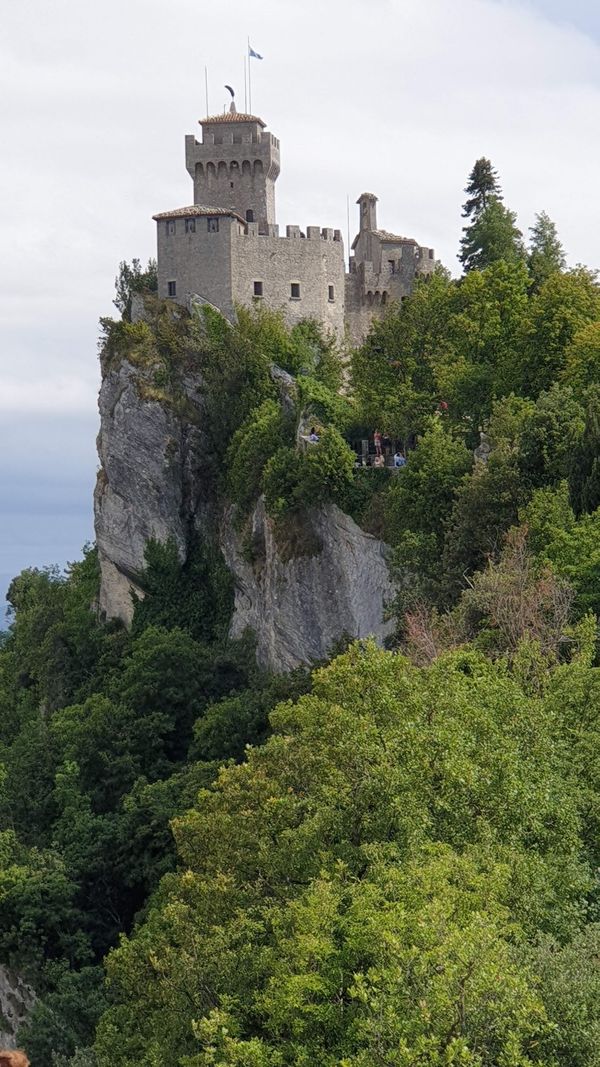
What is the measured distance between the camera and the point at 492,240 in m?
72.6

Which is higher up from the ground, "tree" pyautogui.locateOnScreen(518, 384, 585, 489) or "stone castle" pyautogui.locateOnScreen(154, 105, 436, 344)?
"stone castle" pyautogui.locateOnScreen(154, 105, 436, 344)

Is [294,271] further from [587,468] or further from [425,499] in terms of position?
[587,468]

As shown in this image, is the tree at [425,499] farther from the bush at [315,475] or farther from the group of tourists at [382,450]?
the group of tourists at [382,450]

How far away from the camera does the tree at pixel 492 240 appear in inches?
2844

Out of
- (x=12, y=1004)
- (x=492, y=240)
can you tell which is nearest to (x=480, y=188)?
(x=492, y=240)

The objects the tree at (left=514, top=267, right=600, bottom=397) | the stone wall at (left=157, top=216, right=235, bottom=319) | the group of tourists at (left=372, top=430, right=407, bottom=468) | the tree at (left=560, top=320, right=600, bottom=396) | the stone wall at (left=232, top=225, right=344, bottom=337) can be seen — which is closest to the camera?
the tree at (left=560, top=320, right=600, bottom=396)

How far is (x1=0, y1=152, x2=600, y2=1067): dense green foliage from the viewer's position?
24969mm

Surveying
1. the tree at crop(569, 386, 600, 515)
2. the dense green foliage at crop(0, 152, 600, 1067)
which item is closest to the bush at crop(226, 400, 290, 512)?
the dense green foliage at crop(0, 152, 600, 1067)

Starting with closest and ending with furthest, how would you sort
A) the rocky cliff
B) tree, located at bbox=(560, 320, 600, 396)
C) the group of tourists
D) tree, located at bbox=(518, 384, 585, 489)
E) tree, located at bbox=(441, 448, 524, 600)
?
tree, located at bbox=(441, 448, 524, 600), tree, located at bbox=(518, 384, 585, 489), tree, located at bbox=(560, 320, 600, 396), the group of tourists, the rocky cliff

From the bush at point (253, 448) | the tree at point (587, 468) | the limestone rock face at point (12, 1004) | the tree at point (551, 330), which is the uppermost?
the tree at point (551, 330)

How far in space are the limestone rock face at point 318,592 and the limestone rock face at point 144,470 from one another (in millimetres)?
6915

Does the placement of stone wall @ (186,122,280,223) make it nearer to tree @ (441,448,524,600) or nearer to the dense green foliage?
the dense green foliage

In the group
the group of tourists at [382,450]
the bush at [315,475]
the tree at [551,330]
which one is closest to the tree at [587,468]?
the tree at [551,330]

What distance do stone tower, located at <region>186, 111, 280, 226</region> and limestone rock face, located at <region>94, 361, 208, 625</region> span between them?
9.05 metres
